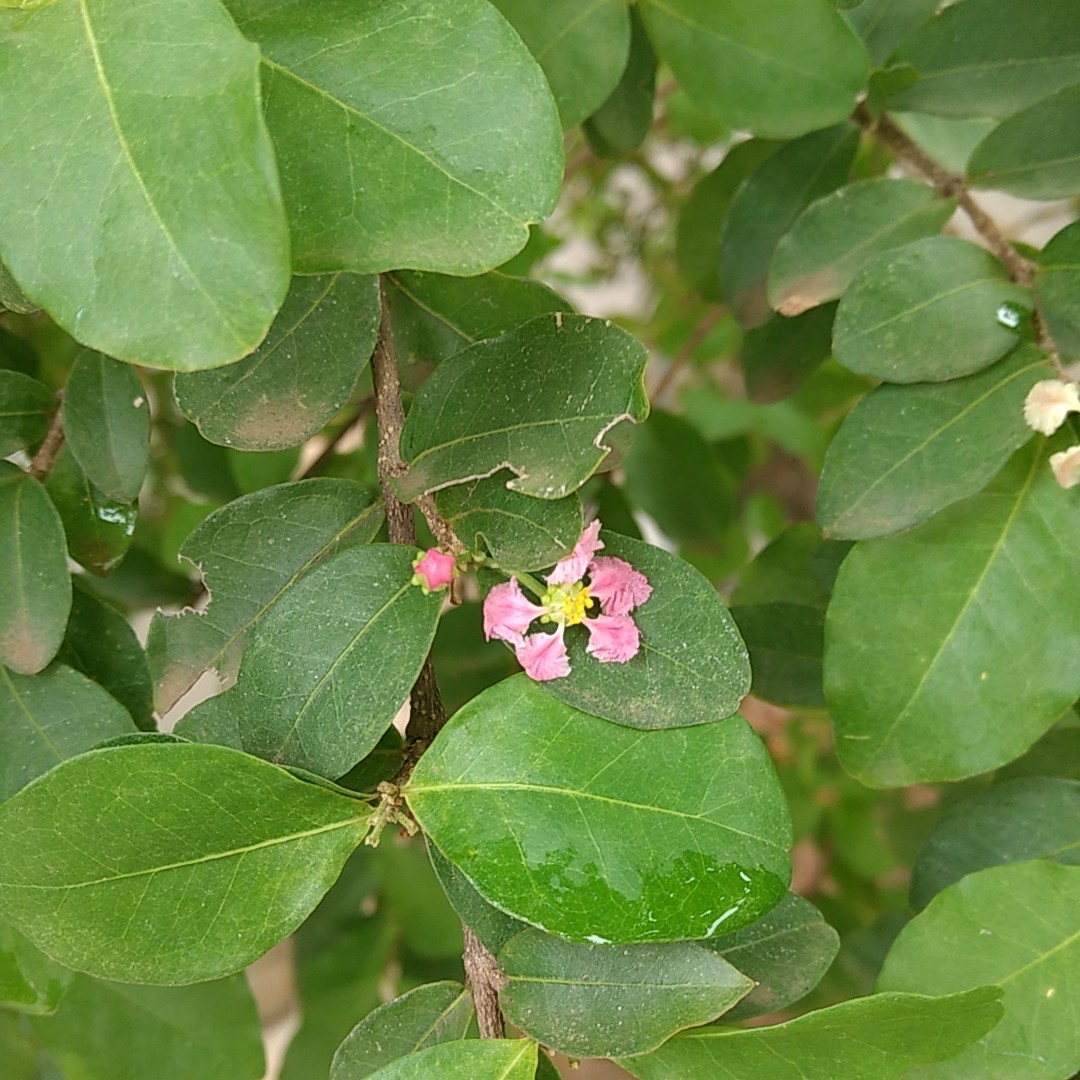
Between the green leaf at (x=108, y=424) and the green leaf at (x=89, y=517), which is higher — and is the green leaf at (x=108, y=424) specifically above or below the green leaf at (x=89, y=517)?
above

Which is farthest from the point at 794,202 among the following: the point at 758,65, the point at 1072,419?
the point at 1072,419

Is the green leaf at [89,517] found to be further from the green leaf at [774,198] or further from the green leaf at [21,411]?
the green leaf at [774,198]

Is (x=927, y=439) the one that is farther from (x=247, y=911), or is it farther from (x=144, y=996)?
(x=144, y=996)

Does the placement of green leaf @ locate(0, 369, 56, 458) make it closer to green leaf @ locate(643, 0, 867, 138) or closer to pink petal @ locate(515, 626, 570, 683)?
pink petal @ locate(515, 626, 570, 683)

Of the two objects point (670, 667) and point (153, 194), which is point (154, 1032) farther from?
point (153, 194)

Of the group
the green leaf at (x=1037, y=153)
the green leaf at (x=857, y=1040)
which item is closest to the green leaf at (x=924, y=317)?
the green leaf at (x=1037, y=153)

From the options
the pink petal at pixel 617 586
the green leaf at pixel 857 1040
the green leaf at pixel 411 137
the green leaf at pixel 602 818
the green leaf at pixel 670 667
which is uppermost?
the green leaf at pixel 411 137

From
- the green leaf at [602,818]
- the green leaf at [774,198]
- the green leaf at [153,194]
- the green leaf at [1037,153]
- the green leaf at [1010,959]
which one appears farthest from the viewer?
the green leaf at [774,198]
